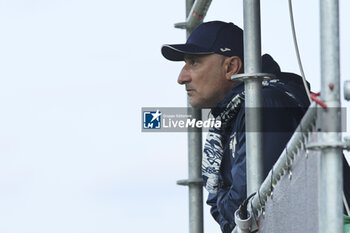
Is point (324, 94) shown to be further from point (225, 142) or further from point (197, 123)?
point (197, 123)

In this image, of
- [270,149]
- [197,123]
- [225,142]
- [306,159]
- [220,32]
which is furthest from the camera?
[197,123]

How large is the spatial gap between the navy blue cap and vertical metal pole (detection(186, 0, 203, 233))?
101 cm

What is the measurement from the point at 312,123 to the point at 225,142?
1.93m

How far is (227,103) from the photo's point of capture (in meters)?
5.09

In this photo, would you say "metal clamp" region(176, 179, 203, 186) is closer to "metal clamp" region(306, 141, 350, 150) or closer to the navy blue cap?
the navy blue cap

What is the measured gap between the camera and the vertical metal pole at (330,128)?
3.17 m

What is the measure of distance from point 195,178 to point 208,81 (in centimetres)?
115

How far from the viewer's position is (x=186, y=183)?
6.68 m

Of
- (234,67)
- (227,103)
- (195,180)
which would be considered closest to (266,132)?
(227,103)

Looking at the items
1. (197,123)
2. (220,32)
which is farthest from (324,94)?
(197,123)

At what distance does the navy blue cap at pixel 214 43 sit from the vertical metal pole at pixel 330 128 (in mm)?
2419

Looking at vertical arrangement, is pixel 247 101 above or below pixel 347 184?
above

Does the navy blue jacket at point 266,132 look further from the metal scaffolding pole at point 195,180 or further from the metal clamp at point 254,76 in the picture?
the metal scaffolding pole at point 195,180

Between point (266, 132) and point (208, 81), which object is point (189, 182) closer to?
point (208, 81)
